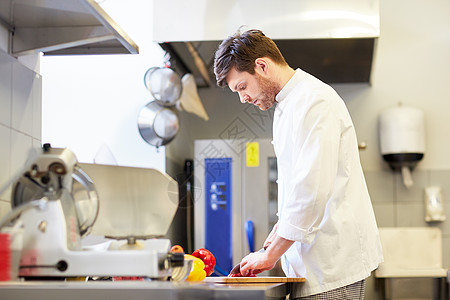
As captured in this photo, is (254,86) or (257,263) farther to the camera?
(254,86)

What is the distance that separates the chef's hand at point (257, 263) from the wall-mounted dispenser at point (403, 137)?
2351 millimetres

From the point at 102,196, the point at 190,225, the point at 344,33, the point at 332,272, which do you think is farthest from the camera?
the point at 190,225

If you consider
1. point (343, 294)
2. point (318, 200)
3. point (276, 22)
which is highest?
point (276, 22)

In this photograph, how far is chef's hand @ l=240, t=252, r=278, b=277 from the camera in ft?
5.58

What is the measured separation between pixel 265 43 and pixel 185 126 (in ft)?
7.33

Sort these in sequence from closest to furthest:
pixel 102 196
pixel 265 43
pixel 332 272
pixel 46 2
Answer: pixel 102 196, pixel 46 2, pixel 332 272, pixel 265 43

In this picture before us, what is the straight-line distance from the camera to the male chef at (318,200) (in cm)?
167

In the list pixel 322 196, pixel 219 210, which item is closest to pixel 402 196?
pixel 219 210

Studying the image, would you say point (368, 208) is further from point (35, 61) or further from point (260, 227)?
point (260, 227)

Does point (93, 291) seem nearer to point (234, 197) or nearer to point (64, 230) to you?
point (64, 230)

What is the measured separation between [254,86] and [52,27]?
584mm

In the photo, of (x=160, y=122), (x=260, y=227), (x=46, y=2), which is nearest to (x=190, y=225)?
(x=260, y=227)

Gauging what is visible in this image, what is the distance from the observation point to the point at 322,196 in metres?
1.66

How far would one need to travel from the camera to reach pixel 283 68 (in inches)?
75.5
